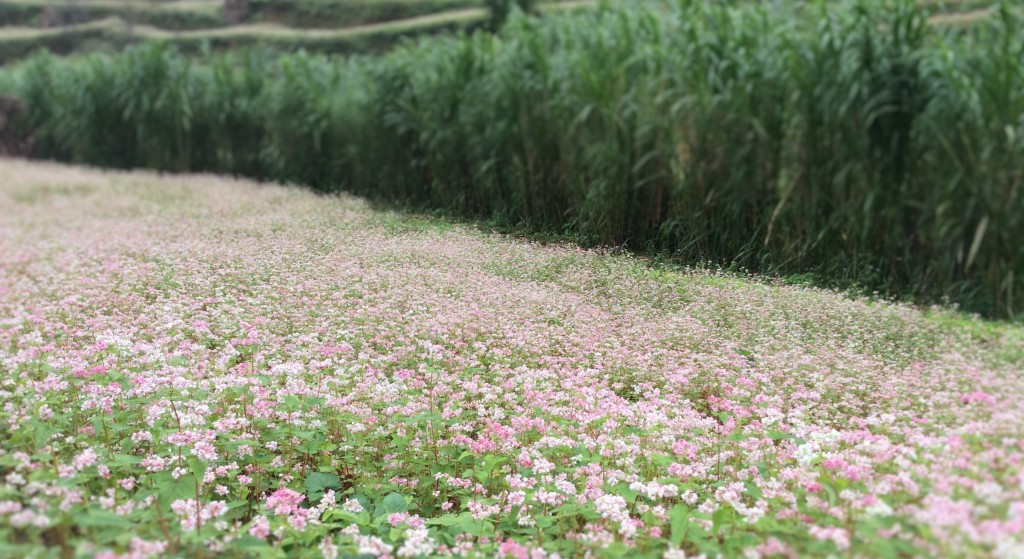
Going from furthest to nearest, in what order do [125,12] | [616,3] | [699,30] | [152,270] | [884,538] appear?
[125,12] → [616,3] → [152,270] → [699,30] → [884,538]

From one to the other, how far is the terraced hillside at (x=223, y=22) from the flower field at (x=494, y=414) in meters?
32.9

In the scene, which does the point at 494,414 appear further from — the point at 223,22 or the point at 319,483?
the point at 223,22

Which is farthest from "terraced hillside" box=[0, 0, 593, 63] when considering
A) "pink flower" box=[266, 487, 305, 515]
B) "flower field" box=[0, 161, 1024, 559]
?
"pink flower" box=[266, 487, 305, 515]

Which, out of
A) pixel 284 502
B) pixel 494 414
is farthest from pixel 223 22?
pixel 284 502

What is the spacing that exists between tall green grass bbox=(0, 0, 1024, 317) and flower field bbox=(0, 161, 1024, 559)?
10.0 inches

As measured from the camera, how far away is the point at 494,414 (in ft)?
9.98

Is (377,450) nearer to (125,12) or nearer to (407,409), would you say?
(407,409)

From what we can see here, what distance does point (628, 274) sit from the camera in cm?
375

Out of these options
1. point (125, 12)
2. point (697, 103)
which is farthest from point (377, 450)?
point (125, 12)

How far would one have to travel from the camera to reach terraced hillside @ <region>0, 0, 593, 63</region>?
36.8 metres

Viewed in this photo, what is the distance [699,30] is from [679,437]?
9.79ft

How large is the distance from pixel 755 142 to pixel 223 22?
144ft

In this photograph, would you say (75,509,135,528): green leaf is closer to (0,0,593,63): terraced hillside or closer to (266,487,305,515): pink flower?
(266,487,305,515): pink flower

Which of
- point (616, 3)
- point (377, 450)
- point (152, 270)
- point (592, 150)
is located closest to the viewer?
point (377, 450)
